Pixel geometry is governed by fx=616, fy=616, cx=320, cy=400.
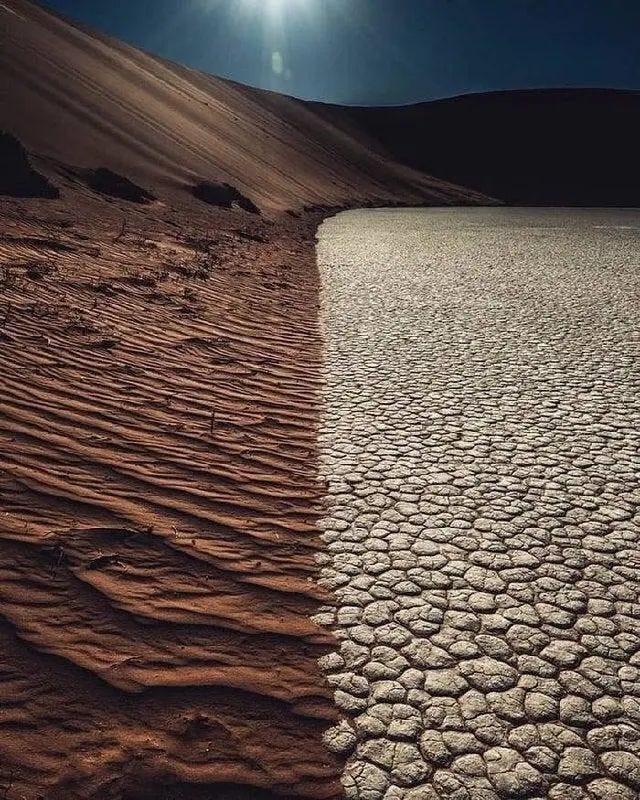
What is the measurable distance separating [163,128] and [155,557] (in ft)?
95.1

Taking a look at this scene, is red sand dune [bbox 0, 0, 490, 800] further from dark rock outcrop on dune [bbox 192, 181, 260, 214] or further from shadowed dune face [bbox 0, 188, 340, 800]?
dark rock outcrop on dune [bbox 192, 181, 260, 214]

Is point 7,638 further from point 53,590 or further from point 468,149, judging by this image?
point 468,149

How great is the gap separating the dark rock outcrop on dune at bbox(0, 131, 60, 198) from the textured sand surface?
3.20 metres

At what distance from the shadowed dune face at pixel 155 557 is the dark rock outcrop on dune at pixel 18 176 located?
7.59m

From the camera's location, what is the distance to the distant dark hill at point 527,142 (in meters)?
61.3

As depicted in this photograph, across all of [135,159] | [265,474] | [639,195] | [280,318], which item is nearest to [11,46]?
[135,159]

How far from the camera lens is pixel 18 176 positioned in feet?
43.9

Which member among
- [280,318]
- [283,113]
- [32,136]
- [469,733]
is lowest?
[469,733]

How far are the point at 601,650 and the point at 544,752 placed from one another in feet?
2.09

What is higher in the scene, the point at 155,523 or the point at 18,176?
the point at 18,176

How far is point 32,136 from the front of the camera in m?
18.8

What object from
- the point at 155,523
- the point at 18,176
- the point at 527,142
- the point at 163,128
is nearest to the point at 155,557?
the point at 155,523

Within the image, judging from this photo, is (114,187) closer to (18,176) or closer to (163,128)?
(18,176)

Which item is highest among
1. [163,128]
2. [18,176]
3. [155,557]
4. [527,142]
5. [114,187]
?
[527,142]
